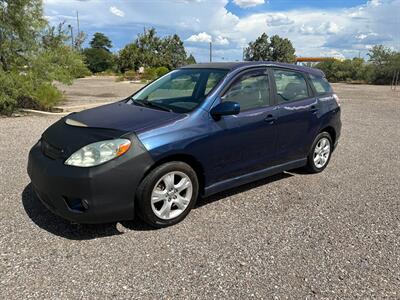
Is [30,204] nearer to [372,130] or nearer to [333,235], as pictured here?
[333,235]

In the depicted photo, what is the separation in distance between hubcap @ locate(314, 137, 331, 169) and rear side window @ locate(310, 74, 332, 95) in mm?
723

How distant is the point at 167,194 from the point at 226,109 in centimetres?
107

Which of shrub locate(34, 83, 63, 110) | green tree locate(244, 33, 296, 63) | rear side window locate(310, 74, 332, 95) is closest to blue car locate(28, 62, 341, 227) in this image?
rear side window locate(310, 74, 332, 95)

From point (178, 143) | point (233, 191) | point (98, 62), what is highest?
point (98, 62)

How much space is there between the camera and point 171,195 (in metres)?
3.54

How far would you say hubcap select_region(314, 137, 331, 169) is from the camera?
17.5 ft

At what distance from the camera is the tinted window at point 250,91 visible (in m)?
4.08

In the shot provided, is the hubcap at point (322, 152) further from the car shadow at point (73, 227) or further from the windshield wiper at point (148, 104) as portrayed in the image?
the car shadow at point (73, 227)

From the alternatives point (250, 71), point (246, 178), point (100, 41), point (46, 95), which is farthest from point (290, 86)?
point (100, 41)

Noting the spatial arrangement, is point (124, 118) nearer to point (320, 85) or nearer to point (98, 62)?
point (320, 85)

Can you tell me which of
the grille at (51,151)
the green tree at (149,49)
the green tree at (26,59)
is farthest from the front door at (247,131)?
the green tree at (149,49)

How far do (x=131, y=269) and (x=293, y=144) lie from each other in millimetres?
2802

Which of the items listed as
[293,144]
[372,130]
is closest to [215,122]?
[293,144]

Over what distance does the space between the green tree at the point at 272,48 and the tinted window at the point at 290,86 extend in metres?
58.0
